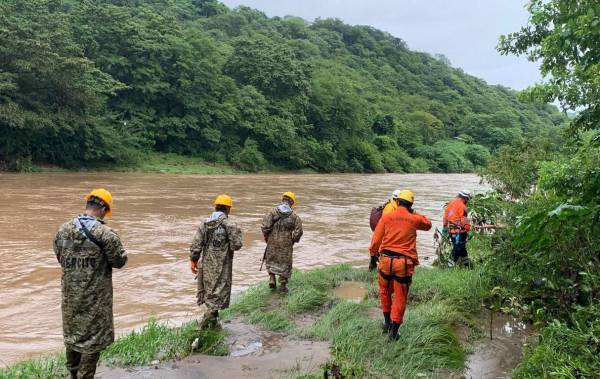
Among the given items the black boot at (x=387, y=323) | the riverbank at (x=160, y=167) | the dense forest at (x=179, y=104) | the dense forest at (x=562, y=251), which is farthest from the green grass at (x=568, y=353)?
the riverbank at (x=160, y=167)

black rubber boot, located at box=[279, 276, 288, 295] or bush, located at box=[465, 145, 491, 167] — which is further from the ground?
bush, located at box=[465, 145, 491, 167]

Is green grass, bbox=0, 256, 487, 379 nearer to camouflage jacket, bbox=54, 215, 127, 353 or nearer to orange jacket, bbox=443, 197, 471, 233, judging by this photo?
camouflage jacket, bbox=54, 215, 127, 353

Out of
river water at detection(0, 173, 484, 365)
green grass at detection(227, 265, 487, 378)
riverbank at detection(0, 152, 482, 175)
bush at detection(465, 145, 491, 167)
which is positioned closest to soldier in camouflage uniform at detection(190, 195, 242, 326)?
green grass at detection(227, 265, 487, 378)

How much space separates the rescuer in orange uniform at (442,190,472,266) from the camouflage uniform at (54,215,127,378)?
617 centimetres

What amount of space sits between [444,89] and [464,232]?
109062mm

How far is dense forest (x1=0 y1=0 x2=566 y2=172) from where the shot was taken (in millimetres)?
29434

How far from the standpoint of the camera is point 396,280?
5.80 meters

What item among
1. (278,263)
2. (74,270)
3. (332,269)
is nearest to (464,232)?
(332,269)

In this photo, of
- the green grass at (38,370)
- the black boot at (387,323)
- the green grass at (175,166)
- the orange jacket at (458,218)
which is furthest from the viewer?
the green grass at (175,166)

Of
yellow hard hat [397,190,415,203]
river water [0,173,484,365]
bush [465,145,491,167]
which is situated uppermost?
bush [465,145,491,167]

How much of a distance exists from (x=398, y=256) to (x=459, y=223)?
348 centimetres

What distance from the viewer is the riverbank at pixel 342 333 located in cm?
500

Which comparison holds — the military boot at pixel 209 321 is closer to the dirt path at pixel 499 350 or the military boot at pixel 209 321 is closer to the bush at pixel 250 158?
the dirt path at pixel 499 350

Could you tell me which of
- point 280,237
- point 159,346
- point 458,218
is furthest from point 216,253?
point 458,218
